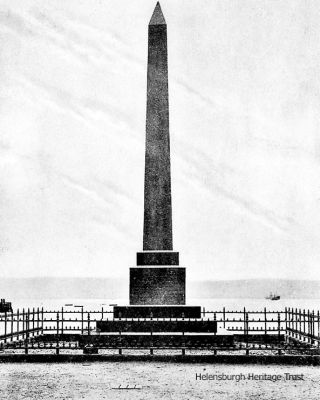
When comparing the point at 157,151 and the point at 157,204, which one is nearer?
the point at 157,204

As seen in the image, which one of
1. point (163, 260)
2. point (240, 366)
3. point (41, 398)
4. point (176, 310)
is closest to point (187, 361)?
point (240, 366)

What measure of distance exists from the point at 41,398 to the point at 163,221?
8.38 m

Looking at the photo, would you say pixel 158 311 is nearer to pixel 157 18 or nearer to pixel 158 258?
pixel 158 258

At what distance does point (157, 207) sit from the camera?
57.8 ft

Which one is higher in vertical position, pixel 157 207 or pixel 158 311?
pixel 157 207

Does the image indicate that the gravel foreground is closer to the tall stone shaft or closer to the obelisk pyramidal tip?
the tall stone shaft

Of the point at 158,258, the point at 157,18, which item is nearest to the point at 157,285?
the point at 158,258

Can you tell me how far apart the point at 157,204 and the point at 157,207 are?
0.08 meters

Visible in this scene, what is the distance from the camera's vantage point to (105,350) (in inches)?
638

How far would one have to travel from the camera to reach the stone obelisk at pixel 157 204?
1741 centimetres

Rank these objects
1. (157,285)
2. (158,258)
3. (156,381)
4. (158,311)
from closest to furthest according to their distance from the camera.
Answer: (156,381) < (158,311) < (157,285) < (158,258)

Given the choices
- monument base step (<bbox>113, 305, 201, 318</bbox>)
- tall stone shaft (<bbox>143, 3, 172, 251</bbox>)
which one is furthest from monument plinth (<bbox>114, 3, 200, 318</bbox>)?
monument base step (<bbox>113, 305, 201, 318</bbox>)

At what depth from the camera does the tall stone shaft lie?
17.7 m

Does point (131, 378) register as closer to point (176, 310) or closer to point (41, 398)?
point (41, 398)
